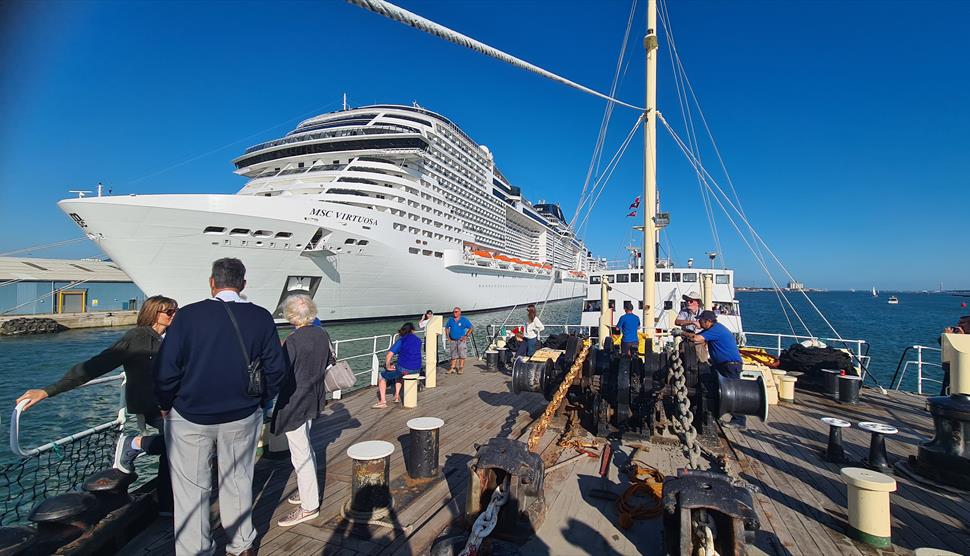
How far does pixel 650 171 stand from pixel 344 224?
18238 mm

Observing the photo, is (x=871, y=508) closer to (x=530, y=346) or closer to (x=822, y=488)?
(x=822, y=488)

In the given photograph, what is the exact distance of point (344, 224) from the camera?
22969 millimetres

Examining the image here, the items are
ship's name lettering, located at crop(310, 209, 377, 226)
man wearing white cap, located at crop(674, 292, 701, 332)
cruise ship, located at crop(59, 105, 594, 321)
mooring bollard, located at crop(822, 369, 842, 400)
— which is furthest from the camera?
ship's name lettering, located at crop(310, 209, 377, 226)

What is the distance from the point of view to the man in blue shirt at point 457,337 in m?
9.26

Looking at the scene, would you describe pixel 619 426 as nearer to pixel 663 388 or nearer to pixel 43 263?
pixel 663 388

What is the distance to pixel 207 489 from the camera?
2438 mm

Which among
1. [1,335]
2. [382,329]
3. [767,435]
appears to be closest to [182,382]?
[767,435]

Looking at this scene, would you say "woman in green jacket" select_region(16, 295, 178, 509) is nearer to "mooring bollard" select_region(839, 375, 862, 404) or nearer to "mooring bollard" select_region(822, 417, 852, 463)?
"mooring bollard" select_region(822, 417, 852, 463)

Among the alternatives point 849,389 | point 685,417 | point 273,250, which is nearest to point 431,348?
point 685,417

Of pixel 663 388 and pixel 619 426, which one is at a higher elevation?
pixel 663 388

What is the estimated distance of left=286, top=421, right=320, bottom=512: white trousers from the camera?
3.17 m

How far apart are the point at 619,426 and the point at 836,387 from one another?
5.16 meters

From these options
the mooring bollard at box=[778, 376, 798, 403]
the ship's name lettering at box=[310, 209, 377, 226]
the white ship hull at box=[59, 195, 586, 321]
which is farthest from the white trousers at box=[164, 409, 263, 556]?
the ship's name lettering at box=[310, 209, 377, 226]

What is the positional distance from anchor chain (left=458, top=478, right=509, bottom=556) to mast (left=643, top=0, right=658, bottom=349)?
6.56 metres
